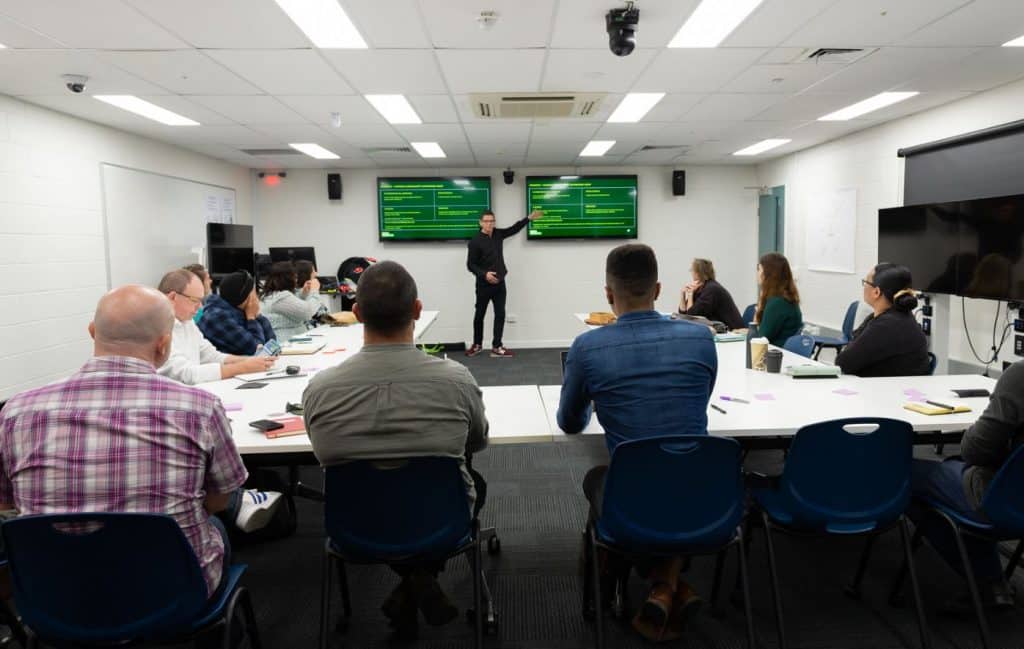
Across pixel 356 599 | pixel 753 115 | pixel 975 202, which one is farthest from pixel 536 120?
pixel 356 599

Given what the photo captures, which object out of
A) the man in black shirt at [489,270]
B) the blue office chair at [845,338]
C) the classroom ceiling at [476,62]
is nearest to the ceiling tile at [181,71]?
the classroom ceiling at [476,62]

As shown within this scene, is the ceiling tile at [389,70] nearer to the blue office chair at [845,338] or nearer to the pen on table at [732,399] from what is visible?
the pen on table at [732,399]

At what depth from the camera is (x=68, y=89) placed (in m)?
4.34

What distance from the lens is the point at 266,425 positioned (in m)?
2.34

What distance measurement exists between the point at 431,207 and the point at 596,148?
8.27 feet

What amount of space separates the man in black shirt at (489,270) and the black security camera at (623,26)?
4967mm

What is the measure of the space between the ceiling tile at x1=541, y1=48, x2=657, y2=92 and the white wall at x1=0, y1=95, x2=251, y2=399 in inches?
149

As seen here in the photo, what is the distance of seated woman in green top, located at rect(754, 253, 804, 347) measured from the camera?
441cm

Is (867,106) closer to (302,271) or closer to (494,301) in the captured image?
(494,301)

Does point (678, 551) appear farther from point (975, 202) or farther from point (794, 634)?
point (975, 202)

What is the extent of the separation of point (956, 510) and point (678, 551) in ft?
3.37

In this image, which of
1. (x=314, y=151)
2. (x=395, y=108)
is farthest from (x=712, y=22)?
(x=314, y=151)

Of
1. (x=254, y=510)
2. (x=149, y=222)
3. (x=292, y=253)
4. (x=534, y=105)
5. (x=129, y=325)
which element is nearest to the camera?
(x=129, y=325)

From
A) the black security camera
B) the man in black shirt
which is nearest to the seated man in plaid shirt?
the black security camera
